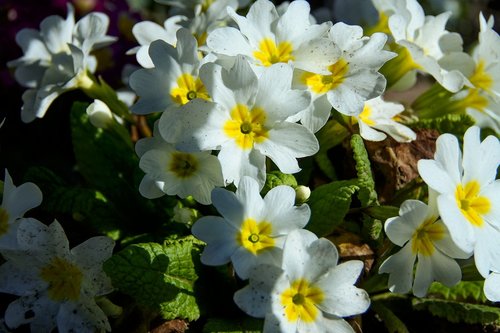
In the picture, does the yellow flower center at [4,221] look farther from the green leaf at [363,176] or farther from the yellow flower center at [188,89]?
the green leaf at [363,176]

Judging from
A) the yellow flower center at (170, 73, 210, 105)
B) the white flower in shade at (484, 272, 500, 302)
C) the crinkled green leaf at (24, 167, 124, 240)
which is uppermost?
the yellow flower center at (170, 73, 210, 105)

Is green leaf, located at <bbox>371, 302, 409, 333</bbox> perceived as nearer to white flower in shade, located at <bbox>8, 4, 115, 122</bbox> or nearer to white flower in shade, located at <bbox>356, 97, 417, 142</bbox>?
white flower in shade, located at <bbox>356, 97, 417, 142</bbox>

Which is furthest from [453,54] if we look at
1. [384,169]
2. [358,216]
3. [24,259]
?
[24,259]

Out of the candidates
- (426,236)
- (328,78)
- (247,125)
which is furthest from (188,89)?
(426,236)

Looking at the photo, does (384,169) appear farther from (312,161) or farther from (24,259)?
(24,259)

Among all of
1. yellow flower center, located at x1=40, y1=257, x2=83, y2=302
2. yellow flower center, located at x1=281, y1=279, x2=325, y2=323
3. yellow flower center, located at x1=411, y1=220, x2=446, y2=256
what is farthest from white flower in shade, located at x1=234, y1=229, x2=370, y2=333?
yellow flower center, located at x1=40, y1=257, x2=83, y2=302

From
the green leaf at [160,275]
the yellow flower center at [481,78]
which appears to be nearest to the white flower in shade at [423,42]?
the yellow flower center at [481,78]
